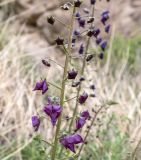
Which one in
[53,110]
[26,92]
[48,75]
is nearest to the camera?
[53,110]

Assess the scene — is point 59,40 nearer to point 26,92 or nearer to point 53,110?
point 53,110

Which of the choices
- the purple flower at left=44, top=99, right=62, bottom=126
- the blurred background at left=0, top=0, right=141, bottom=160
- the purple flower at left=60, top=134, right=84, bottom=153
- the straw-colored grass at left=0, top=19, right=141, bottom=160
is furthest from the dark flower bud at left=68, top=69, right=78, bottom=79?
the straw-colored grass at left=0, top=19, right=141, bottom=160

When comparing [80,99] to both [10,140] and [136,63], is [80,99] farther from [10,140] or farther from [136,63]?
[136,63]

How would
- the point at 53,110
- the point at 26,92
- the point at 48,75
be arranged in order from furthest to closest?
the point at 48,75 → the point at 26,92 → the point at 53,110

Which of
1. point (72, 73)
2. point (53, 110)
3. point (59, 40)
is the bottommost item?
point (53, 110)

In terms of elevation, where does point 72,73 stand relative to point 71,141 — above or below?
above

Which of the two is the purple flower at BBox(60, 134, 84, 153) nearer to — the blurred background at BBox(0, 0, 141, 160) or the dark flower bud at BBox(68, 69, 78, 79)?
the dark flower bud at BBox(68, 69, 78, 79)

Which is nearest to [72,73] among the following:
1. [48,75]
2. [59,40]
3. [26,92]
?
[59,40]

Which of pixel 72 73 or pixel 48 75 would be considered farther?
pixel 48 75
